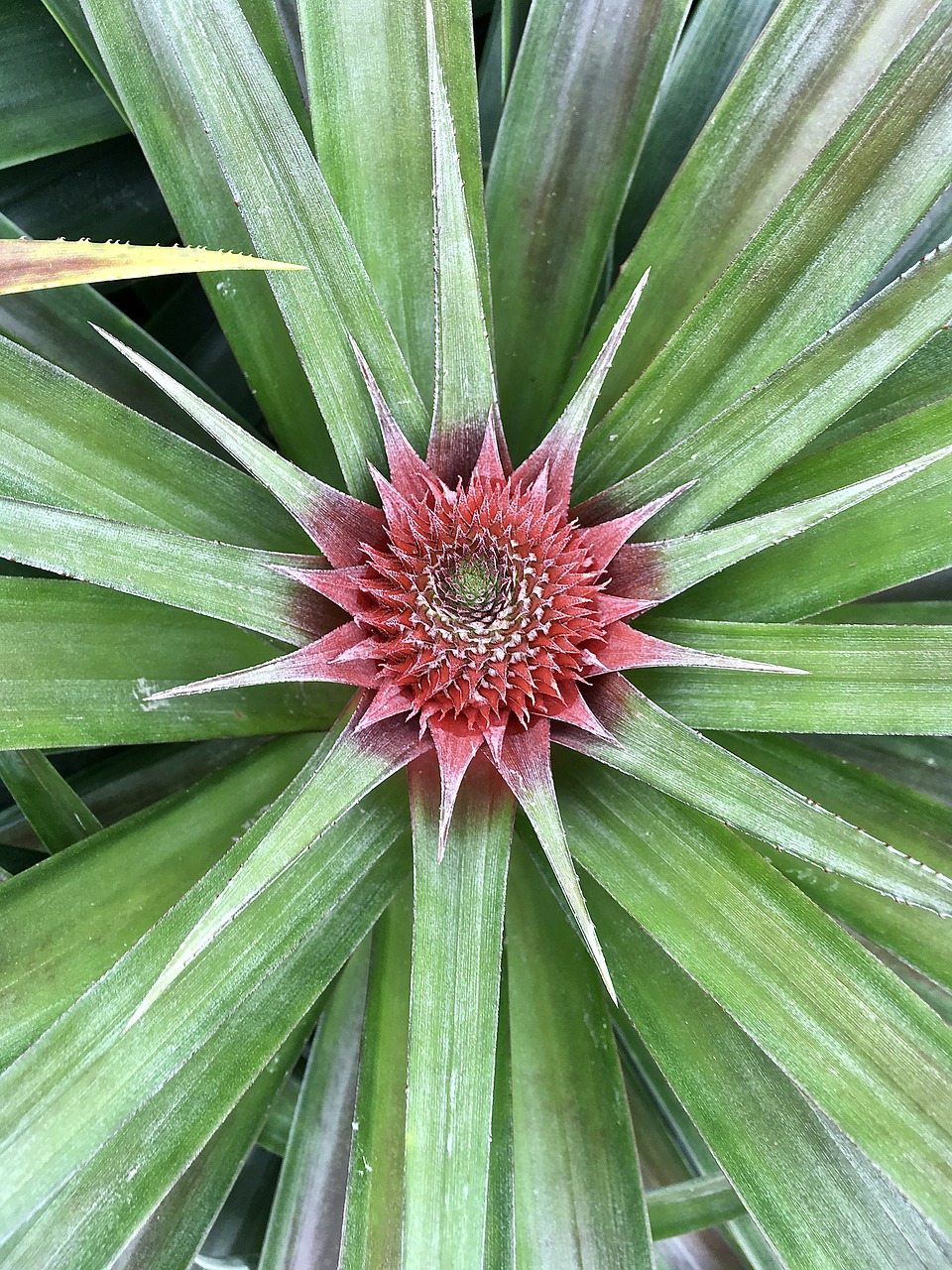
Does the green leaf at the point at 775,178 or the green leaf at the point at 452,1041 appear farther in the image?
the green leaf at the point at 775,178

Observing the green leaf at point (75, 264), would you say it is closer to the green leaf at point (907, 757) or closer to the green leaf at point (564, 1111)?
the green leaf at point (564, 1111)

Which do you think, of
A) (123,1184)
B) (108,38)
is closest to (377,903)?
(123,1184)

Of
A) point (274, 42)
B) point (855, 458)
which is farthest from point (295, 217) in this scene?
point (855, 458)

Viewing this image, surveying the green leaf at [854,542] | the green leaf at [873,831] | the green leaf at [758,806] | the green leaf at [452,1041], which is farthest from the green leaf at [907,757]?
the green leaf at [452,1041]

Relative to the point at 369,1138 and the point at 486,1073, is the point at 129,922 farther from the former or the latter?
the point at 486,1073

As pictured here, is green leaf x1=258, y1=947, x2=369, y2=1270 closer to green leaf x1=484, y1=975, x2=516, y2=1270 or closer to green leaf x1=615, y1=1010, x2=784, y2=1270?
green leaf x1=484, y1=975, x2=516, y2=1270

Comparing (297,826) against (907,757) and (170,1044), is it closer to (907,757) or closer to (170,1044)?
(170,1044)
